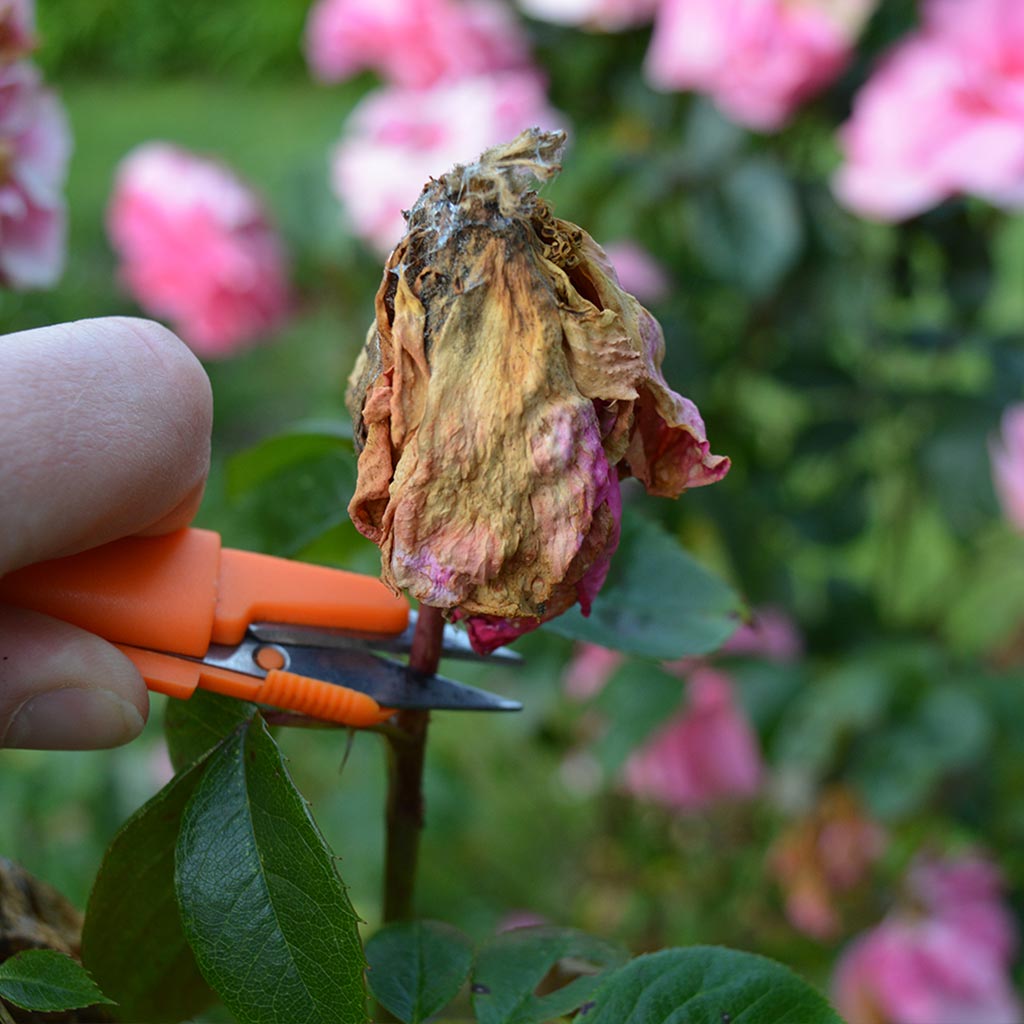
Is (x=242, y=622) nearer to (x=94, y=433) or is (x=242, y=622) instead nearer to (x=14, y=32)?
(x=94, y=433)

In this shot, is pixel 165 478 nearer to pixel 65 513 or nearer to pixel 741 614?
pixel 65 513

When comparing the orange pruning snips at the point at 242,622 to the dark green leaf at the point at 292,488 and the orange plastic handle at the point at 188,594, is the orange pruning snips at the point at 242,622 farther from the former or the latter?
the dark green leaf at the point at 292,488

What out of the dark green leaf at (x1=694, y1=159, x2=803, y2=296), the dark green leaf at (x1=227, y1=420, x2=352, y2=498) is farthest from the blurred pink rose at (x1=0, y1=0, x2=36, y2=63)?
the dark green leaf at (x1=694, y1=159, x2=803, y2=296)

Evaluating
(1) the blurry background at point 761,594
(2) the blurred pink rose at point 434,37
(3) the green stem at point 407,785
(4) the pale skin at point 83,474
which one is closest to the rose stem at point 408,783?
(3) the green stem at point 407,785

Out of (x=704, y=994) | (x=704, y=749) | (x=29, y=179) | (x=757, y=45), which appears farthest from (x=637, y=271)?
(x=704, y=994)

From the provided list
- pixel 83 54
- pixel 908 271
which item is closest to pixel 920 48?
pixel 908 271

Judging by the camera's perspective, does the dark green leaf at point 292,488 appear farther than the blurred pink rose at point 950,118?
No
